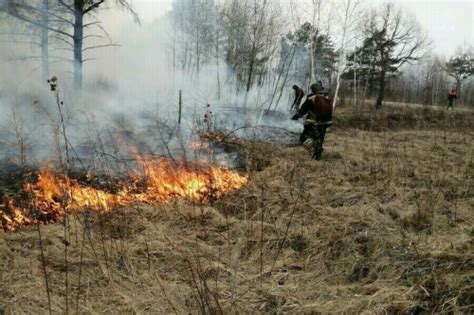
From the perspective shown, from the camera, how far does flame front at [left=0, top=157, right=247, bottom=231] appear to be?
16.0ft

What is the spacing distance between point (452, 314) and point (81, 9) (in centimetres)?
1339

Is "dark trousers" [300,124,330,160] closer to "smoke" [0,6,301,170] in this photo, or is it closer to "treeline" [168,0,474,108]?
"smoke" [0,6,301,170]

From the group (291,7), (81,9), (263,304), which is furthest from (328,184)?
(291,7)

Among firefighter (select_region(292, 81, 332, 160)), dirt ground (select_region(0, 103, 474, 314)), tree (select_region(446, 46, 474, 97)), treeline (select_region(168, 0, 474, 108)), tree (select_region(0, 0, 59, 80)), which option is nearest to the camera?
dirt ground (select_region(0, 103, 474, 314))

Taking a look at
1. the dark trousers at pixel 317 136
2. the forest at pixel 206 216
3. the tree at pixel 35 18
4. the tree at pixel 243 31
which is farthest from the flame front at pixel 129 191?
the tree at pixel 243 31

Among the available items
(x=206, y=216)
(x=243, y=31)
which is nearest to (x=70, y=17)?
(x=206, y=216)

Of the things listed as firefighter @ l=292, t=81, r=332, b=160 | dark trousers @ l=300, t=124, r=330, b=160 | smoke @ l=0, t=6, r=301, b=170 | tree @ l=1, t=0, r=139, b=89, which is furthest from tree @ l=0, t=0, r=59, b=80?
dark trousers @ l=300, t=124, r=330, b=160

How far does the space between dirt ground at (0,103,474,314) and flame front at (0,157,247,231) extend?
0.28 metres

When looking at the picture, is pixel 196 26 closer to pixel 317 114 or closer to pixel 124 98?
pixel 124 98

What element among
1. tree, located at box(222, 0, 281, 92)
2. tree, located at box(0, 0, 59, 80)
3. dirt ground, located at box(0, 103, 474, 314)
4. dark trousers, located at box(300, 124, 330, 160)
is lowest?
dirt ground, located at box(0, 103, 474, 314)

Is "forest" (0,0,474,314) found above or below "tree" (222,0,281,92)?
below

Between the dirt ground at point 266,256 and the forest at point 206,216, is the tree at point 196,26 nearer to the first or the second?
the forest at point 206,216

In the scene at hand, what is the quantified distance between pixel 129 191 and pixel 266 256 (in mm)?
2765

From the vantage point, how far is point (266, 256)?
4.05 meters
